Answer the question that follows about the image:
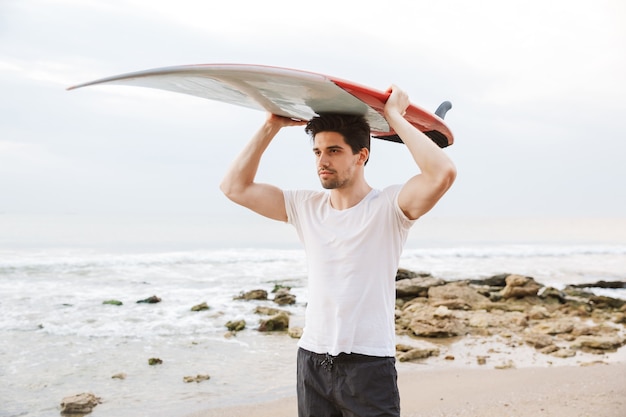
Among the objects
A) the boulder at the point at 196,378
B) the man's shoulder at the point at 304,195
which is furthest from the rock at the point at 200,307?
the man's shoulder at the point at 304,195

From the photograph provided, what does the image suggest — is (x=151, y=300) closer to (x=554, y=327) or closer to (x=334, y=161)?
(x=554, y=327)

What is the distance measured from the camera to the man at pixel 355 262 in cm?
243

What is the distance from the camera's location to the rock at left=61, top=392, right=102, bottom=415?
6.00 m

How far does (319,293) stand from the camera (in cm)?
258

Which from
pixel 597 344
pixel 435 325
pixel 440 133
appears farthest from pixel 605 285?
Result: pixel 440 133

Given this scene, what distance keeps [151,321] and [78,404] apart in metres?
5.05

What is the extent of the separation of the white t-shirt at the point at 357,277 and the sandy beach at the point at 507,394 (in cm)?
346

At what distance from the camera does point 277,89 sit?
104 inches

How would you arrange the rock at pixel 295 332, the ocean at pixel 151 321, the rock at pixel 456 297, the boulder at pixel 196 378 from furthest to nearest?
the rock at pixel 456 297
the rock at pixel 295 332
the boulder at pixel 196 378
the ocean at pixel 151 321

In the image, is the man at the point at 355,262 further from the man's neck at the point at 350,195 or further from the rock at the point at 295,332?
the rock at the point at 295,332

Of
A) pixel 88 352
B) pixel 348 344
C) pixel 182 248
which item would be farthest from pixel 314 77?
pixel 182 248

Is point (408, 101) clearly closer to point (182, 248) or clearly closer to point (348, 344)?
point (348, 344)

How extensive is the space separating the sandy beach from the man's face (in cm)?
371

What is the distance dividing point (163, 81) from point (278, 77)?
58 centimetres
